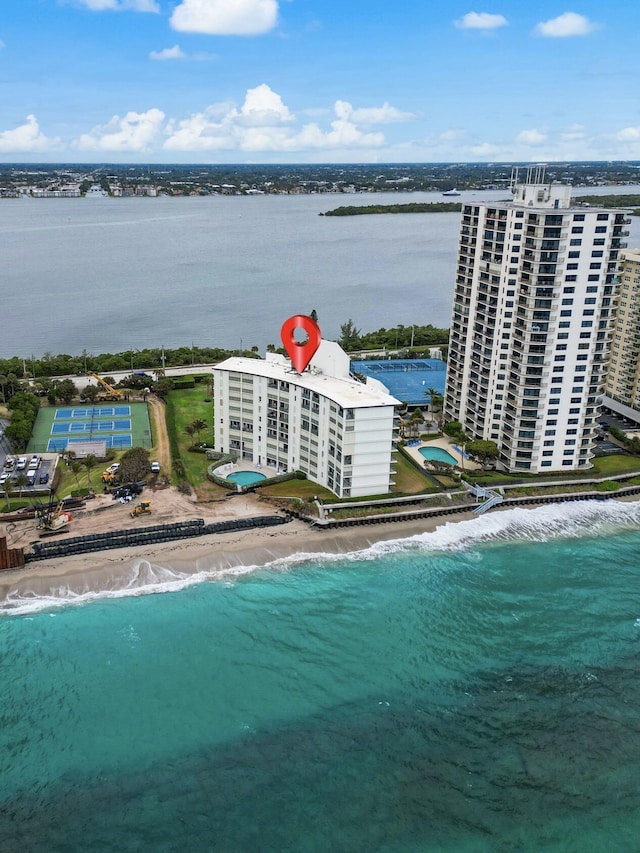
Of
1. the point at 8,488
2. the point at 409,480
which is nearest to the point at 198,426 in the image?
the point at 8,488

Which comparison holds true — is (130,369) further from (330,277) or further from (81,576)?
(330,277)

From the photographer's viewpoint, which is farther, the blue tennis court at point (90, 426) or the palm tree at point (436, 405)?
the palm tree at point (436, 405)

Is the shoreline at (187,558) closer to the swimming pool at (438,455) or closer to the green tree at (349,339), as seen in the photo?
the swimming pool at (438,455)

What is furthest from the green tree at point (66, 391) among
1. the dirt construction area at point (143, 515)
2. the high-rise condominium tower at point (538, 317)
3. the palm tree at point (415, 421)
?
the high-rise condominium tower at point (538, 317)

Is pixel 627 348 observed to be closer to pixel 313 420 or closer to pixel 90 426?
pixel 313 420

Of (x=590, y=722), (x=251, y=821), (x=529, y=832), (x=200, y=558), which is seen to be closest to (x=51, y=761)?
Result: (x=251, y=821)

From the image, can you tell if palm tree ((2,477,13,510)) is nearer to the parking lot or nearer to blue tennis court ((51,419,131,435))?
the parking lot
